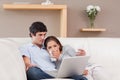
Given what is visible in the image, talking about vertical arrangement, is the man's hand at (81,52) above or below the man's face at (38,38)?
below

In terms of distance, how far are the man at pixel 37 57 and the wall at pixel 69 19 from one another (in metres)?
2.00

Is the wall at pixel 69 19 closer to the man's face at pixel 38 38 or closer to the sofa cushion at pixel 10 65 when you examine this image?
the man's face at pixel 38 38

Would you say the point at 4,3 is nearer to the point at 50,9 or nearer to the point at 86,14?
the point at 50,9

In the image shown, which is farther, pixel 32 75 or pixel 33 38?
pixel 33 38

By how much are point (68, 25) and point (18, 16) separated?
0.84m

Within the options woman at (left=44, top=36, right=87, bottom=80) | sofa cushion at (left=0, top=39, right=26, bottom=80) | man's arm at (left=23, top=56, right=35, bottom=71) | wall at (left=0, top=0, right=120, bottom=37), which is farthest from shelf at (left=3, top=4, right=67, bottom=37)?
sofa cushion at (left=0, top=39, right=26, bottom=80)

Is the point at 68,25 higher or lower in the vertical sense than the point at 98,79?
higher

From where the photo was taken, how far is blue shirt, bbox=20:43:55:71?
7.25 ft

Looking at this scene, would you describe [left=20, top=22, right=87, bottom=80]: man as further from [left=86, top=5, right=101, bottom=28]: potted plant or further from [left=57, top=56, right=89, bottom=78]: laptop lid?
[left=86, top=5, right=101, bottom=28]: potted plant

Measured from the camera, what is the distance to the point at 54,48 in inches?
87.9

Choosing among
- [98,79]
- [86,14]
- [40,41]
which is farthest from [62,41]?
[86,14]

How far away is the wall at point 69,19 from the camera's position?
4316 millimetres

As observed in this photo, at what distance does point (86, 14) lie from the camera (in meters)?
4.43

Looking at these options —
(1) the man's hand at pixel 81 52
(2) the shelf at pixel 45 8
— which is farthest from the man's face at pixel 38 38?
(2) the shelf at pixel 45 8
